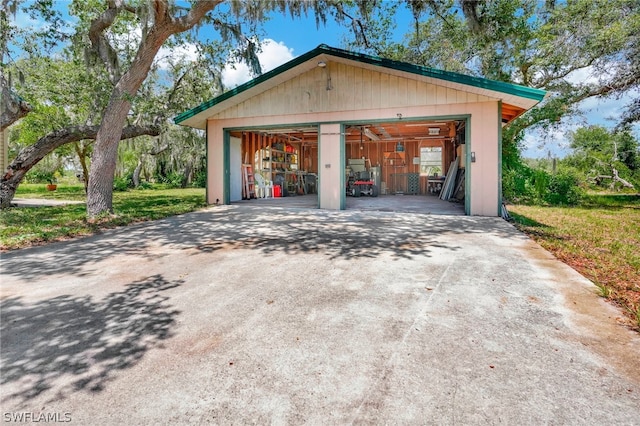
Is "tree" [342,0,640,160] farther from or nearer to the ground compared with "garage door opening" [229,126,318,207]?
farther from the ground

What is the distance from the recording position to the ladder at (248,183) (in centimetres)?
1225

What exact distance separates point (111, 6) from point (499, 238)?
355 inches

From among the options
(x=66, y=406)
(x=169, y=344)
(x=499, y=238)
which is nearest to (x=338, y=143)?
(x=499, y=238)

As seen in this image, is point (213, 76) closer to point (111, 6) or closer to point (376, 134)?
point (111, 6)

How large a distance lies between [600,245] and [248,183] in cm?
1025

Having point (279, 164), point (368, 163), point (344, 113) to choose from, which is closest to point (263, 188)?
point (279, 164)

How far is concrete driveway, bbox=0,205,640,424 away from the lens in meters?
1.54

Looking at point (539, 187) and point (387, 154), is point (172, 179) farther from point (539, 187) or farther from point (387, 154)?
point (539, 187)

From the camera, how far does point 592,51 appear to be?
1039 centimetres

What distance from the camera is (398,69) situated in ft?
25.3

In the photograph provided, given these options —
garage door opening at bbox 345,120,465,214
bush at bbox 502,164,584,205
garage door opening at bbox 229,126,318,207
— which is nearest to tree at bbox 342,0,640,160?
bush at bbox 502,164,584,205
